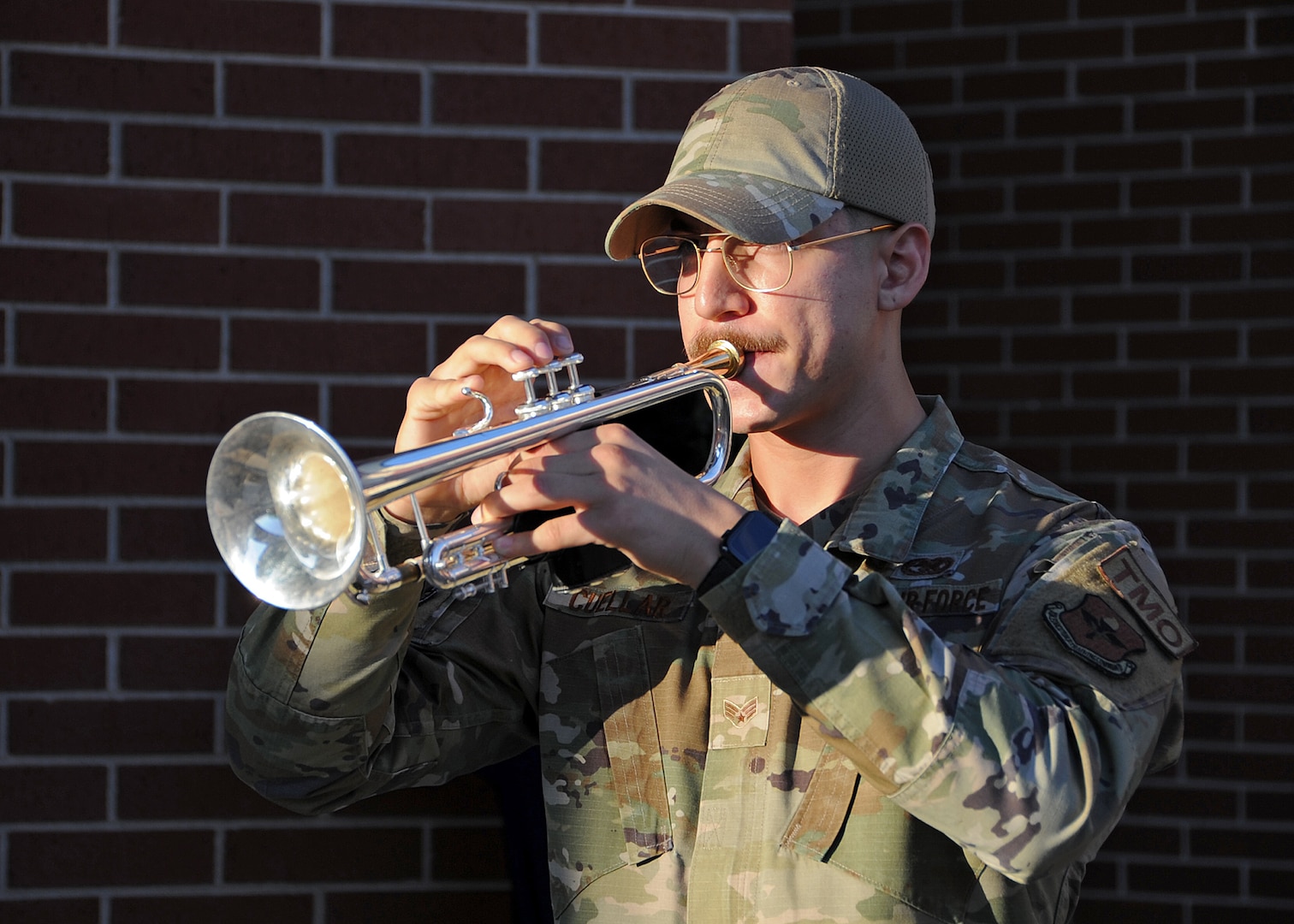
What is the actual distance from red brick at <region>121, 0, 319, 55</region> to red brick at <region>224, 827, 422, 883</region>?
1829 mm

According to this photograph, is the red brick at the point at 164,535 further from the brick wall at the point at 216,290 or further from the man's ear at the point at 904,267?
the man's ear at the point at 904,267

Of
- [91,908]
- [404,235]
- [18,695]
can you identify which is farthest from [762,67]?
[91,908]

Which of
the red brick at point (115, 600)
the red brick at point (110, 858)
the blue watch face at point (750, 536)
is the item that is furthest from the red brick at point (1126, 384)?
the red brick at point (110, 858)

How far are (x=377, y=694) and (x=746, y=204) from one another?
1061 millimetres

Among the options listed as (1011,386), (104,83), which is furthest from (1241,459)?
(104,83)

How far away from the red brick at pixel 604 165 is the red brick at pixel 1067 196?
1.80m

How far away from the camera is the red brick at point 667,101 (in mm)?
3018

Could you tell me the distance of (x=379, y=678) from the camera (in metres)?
2.15

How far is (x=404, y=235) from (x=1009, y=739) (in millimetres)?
1856

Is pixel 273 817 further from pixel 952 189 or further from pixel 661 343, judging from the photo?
→ pixel 952 189

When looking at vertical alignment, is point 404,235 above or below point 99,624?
above

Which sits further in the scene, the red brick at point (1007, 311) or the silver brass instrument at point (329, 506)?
the red brick at point (1007, 311)

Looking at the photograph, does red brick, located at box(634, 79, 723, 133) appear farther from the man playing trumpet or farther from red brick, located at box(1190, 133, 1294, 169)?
red brick, located at box(1190, 133, 1294, 169)

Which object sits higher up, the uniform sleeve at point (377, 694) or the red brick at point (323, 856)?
the uniform sleeve at point (377, 694)
